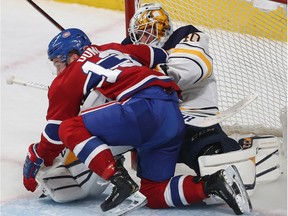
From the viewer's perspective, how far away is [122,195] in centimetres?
255

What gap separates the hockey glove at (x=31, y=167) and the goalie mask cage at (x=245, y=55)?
0.83 m

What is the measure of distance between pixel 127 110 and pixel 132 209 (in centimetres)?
27

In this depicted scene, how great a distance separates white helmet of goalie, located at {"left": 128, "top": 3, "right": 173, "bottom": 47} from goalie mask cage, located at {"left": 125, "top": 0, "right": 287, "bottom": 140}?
43cm

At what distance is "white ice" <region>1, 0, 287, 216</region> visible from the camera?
2752 millimetres

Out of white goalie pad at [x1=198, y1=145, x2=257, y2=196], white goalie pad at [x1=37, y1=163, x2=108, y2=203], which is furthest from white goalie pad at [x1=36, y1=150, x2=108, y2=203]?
white goalie pad at [x1=198, y1=145, x2=257, y2=196]

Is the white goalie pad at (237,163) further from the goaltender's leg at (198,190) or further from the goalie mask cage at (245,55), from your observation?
the goalie mask cage at (245,55)

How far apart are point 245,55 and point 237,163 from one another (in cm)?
79

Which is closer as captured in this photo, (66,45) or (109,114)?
(109,114)

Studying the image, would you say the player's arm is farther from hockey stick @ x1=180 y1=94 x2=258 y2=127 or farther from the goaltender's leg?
the goaltender's leg

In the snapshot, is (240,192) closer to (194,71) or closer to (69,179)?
(194,71)

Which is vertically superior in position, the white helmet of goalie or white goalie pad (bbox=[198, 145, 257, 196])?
the white helmet of goalie

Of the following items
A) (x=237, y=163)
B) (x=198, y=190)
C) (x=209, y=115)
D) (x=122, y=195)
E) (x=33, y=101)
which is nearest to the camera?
(x=122, y=195)

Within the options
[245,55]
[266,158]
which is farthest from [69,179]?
[245,55]

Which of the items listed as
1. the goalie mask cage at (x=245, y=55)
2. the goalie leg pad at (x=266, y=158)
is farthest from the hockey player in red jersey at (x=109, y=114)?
the goalie mask cage at (x=245, y=55)
